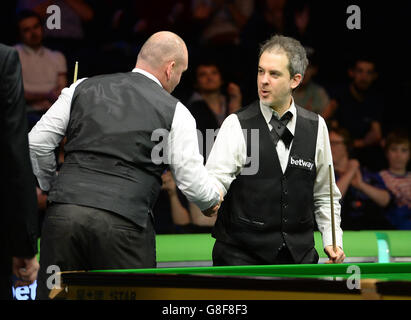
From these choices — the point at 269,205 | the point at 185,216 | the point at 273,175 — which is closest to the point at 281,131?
the point at 273,175

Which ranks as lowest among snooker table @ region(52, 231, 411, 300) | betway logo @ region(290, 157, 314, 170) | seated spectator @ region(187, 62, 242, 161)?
snooker table @ region(52, 231, 411, 300)

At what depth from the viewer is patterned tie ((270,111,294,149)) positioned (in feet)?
11.6

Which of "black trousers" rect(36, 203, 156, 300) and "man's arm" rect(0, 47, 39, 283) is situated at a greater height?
"man's arm" rect(0, 47, 39, 283)

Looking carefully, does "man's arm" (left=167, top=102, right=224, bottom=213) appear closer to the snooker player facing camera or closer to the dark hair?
the snooker player facing camera

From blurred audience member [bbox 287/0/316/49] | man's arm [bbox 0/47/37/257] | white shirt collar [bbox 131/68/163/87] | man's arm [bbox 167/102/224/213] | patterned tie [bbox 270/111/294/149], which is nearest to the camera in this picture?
man's arm [bbox 0/47/37/257]

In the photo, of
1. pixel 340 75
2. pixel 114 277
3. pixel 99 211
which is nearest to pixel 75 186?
pixel 99 211

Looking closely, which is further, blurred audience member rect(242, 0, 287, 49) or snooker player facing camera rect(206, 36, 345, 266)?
blurred audience member rect(242, 0, 287, 49)

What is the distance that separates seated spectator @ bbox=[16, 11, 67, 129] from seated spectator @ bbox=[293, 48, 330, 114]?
1.71 meters

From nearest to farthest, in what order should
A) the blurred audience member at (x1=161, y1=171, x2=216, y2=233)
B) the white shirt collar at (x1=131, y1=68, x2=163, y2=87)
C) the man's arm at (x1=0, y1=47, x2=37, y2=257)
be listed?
the man's arm at (x1=0, y1=47, x2=37, y2=257), the white shirt collar at (x1=131, y1=68, x2=163, y2=87), the blurred audience member at (x1=161, y1=171, x2=216, y2=233)

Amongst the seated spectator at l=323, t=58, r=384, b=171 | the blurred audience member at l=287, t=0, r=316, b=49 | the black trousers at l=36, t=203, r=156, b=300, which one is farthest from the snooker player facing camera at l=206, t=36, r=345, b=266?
the blurred audience member at l=287, t=0, r=316, b=49

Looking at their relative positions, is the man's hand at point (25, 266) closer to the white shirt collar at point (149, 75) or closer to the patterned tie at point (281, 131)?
the white shirt collar at point (149, 75)

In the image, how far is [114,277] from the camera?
2.50m
